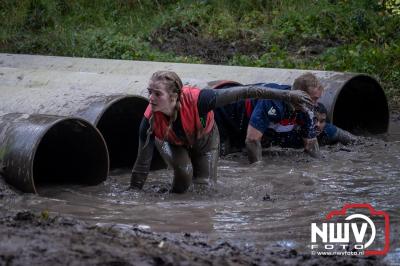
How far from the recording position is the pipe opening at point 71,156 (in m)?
7.40

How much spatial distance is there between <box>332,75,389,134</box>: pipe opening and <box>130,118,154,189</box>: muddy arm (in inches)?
162

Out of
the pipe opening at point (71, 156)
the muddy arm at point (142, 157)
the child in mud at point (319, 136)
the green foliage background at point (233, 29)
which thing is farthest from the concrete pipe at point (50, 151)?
the green foliage background at point (233, 29)

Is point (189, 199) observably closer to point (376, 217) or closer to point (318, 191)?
point (318, 191)

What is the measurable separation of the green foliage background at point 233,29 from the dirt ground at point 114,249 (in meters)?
7.52

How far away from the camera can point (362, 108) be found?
10875mm

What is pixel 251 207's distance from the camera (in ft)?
21.1

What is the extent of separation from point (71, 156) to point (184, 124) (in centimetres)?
162

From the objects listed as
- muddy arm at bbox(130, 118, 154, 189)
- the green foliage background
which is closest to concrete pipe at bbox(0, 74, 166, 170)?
muddy arm at bbox(130, 118, 154, 189)

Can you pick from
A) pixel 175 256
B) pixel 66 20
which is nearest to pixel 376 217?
pixel 175 256

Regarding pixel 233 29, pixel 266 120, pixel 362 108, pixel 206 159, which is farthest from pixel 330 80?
pixel 233 29

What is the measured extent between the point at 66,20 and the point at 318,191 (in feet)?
37.8

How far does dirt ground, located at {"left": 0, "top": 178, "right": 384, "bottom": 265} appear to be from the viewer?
159 inches

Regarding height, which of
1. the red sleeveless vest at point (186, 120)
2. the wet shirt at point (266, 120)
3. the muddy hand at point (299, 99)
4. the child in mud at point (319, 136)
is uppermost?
the muddy hand at point (299, 99)

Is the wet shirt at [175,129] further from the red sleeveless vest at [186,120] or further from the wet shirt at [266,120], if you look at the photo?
the wet shirt at [266,120]
